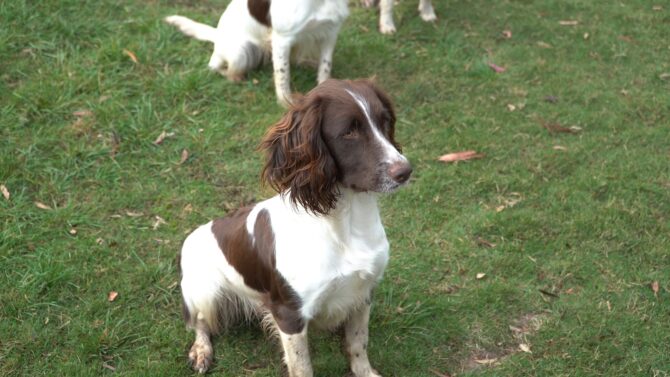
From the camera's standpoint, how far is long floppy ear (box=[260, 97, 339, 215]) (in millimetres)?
2740

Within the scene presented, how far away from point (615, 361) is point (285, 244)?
1.67 meters

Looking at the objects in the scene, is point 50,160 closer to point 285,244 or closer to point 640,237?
point 285,244

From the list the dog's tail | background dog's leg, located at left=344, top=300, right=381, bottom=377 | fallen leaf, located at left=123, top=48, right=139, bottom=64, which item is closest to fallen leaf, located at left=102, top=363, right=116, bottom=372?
background dog's leg, located at left=344, top=300, right=381, bottom=377

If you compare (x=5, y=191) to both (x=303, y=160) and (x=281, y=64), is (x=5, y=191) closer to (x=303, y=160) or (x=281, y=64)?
(x=281, y=64)

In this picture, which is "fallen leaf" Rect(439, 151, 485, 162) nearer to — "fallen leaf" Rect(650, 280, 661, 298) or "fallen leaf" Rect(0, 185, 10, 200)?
"fallen leaf" Rect(650, 280, 661, 298)

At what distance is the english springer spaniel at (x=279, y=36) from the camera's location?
17.8 feet

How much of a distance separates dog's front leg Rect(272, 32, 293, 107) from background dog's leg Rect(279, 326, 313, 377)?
2605 mm

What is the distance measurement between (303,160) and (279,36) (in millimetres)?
2960

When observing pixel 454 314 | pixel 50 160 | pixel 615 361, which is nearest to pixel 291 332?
pixel 454 314

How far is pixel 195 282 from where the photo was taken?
3.55 m

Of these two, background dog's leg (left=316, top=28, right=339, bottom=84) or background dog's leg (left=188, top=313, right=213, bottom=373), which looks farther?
background dog's leg (left=316, top=28, right=339, bottom=84)

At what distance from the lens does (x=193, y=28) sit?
627 cm

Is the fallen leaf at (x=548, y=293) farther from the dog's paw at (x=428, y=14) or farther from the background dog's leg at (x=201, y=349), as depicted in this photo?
the dog's paw at (x=428, y=14)

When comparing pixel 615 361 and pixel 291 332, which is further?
pixel 615 361
